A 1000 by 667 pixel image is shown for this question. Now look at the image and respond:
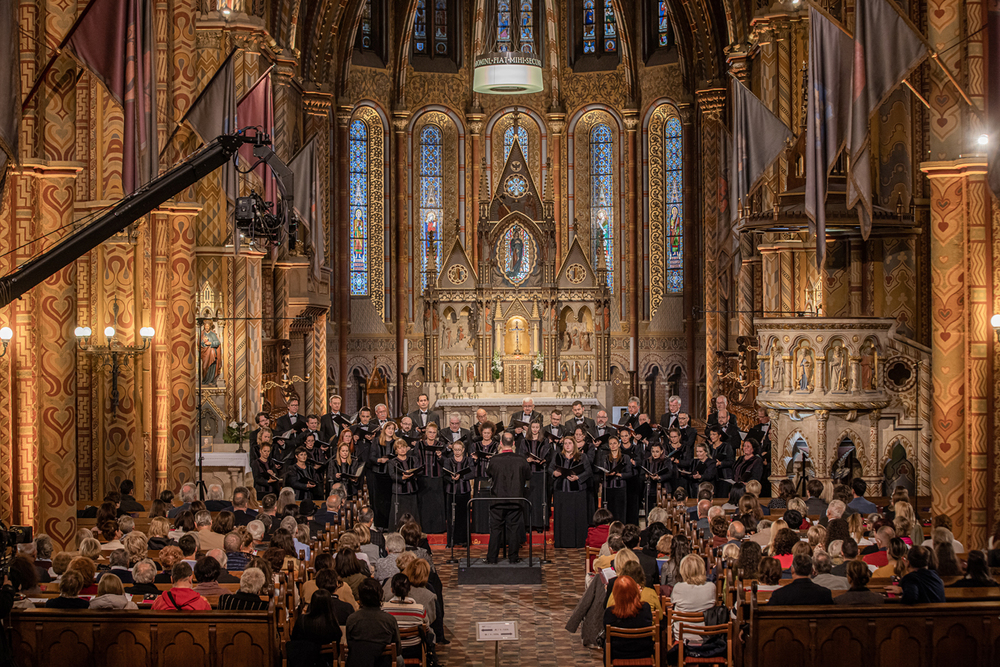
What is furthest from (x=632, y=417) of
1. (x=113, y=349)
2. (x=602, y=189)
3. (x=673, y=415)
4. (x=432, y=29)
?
(x=432, y=29)

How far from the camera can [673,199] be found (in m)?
30.9

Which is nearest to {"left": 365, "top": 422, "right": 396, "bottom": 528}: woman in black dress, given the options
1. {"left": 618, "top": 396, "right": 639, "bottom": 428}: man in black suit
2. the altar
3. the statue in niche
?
{"left": 618, "top": 396, "right": 639, "bottom": 428}: man in black suit

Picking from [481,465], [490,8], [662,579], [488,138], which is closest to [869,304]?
[481,465]

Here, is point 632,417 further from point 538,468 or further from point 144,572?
point 144,572

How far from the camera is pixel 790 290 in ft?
64.0

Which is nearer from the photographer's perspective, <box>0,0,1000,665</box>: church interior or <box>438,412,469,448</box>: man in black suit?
<box>0,0,1000,665</box>: church interior

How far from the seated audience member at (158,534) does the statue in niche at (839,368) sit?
8574 millimetres

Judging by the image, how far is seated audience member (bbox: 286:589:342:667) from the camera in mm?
8258

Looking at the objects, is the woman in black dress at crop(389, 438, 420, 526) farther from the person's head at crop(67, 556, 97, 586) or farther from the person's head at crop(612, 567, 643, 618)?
the person's head at crop(612, 567, 643, 618)

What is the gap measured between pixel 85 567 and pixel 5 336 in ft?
12.5

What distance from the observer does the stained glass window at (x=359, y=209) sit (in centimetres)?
3075

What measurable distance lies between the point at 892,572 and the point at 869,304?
937cm

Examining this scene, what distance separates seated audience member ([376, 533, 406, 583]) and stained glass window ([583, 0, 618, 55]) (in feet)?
77.2

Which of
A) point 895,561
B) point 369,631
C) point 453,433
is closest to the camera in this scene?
point 369,631
